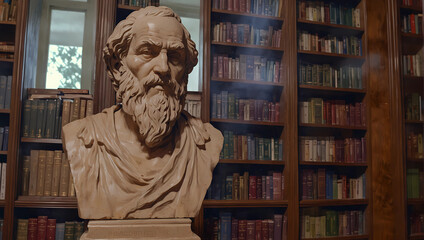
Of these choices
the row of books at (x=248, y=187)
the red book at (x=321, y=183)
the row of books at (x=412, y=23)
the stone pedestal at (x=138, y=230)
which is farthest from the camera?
the row of books at (x=412, y=23)

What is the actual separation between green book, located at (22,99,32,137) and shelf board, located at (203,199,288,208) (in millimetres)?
1237

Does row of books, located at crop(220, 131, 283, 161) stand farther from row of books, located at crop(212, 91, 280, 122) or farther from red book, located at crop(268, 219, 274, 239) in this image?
red book, located at crop(268, 219, 274, 239)

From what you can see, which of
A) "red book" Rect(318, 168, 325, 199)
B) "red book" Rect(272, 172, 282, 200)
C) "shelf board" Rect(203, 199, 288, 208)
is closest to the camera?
"shelf board" Rect(203, 199, 288, 208)

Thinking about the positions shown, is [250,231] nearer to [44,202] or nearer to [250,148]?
[250,148]

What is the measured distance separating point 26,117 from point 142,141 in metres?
1.20

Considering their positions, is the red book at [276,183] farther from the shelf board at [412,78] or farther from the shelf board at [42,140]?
the shelf board at [42,140]

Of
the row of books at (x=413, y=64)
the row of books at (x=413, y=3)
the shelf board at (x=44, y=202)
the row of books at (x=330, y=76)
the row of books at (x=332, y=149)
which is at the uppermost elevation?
the row of books at (x=413, y=3)

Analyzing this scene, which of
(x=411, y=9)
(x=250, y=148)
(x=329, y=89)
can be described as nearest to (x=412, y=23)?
(x=411, y=9)

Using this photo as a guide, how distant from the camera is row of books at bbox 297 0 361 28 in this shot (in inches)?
117

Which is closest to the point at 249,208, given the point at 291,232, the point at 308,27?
the point at 291,232

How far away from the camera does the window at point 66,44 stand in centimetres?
340

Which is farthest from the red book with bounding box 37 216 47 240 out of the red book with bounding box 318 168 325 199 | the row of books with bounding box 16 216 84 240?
the red book with bounding box 318 168 325 199

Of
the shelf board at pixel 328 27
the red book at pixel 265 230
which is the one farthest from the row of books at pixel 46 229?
the shelf board at pixel 328 27

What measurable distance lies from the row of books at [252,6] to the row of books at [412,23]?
107 cm
